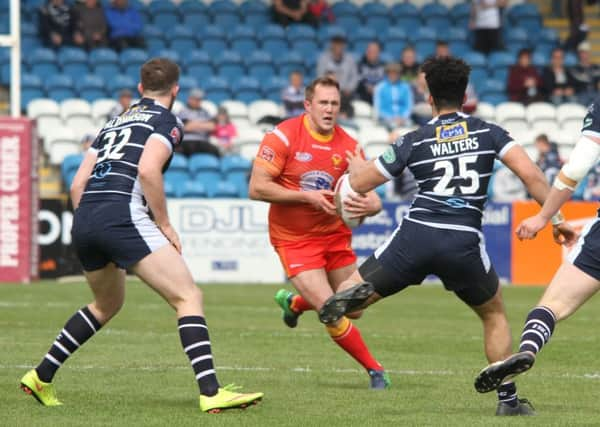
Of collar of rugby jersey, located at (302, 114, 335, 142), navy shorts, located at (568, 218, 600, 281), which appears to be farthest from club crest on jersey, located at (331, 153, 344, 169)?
navy shorts, located at (568, 218, 600, 281)

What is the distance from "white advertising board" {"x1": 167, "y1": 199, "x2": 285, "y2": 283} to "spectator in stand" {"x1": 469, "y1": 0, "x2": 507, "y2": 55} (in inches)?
340

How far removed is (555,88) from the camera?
84.2 feet

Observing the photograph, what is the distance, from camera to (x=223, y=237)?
1998cm

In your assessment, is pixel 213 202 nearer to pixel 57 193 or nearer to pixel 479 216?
pixel 57 193

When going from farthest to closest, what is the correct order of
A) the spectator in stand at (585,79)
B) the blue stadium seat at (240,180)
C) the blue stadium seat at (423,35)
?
the blue stadium seat at (423,35) → the spectator in stand at (585,79) → the blue stadium seat at (240,180)

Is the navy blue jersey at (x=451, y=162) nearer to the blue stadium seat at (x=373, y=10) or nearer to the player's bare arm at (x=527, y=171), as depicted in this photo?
the player's bare arm at (x=527, y=171)

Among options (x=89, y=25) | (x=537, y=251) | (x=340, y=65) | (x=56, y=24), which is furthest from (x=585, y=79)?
(x=56, y=24)

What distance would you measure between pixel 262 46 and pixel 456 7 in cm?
451

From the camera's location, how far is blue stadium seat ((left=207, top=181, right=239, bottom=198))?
69.2ft

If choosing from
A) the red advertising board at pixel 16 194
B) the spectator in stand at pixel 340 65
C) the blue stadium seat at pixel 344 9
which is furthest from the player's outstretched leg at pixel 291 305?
the blue stadium seat at pixel 344 9

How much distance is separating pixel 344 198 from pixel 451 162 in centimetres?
123

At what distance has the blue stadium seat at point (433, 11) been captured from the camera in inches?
1093

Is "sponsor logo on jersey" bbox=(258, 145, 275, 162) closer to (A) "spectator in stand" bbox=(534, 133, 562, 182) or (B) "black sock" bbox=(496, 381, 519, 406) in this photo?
(B) "black sock" bbox=(496, 381, 519, 406)

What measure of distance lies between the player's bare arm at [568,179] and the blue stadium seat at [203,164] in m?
14.4
